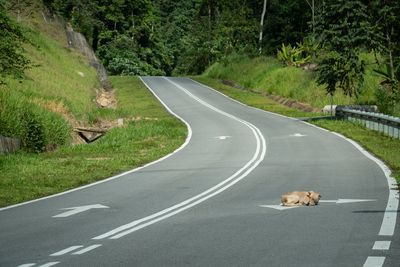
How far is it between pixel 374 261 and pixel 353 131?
81.8ft

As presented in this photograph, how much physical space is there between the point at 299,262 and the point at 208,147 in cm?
2030

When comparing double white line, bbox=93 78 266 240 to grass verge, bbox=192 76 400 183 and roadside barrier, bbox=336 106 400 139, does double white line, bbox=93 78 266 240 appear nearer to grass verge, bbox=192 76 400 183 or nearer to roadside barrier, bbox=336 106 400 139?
grass verge, bbox=192 76 400 183

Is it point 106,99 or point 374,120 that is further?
point 106,99

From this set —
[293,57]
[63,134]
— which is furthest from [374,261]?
[293,57]

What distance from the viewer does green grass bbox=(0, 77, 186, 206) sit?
1725 centimetres

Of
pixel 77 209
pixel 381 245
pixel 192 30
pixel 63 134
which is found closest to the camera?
pixel 381 245

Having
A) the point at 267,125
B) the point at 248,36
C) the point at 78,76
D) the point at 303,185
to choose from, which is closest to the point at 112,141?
the point at 267,125

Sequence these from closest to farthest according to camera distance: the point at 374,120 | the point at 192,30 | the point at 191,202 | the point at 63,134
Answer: the point at 191,202 → the point at 63,134 → the point at 374,120 → the point at 192,30

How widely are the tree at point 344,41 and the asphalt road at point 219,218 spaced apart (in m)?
14.0

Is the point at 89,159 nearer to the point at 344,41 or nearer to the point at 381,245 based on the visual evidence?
the point at 381,245

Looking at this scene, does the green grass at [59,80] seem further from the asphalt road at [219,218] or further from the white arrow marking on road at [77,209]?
the white arrow marking on road at [77,209]

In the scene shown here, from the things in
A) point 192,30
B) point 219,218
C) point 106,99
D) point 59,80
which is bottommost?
point 106,99

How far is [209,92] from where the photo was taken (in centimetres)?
6266

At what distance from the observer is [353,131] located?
32.1 m
